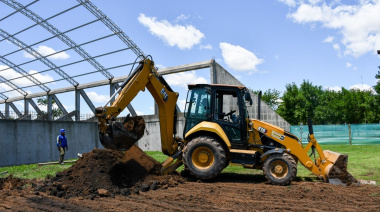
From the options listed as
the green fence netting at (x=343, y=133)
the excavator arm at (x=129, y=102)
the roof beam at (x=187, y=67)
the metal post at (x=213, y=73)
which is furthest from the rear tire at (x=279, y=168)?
the green fence netting at (x=343, y=133)

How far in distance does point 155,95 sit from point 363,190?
565cm

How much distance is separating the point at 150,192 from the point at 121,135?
145 centimetres

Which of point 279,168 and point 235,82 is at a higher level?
point 235,82

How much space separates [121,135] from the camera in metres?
7.88

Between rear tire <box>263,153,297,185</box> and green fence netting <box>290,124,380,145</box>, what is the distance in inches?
606

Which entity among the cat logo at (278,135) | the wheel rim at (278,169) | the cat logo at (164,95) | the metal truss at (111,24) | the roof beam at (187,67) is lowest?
the wheel rim at (278,169)

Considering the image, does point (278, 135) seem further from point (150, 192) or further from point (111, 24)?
point (111, 24)

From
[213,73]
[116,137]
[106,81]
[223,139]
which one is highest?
[106,81]

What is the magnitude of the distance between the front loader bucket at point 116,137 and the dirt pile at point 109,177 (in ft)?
2.62

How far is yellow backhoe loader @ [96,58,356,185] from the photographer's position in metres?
8.51

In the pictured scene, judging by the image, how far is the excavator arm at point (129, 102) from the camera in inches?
308

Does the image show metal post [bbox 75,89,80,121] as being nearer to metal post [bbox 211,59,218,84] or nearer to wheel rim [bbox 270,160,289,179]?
metal post [bbox 211,59,218,84]

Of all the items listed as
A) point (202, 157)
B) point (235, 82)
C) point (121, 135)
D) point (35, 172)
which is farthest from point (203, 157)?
point (235, 82)

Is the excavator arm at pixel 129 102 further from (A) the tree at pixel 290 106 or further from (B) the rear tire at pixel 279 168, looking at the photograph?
(A) the tree at pixel 290 106
